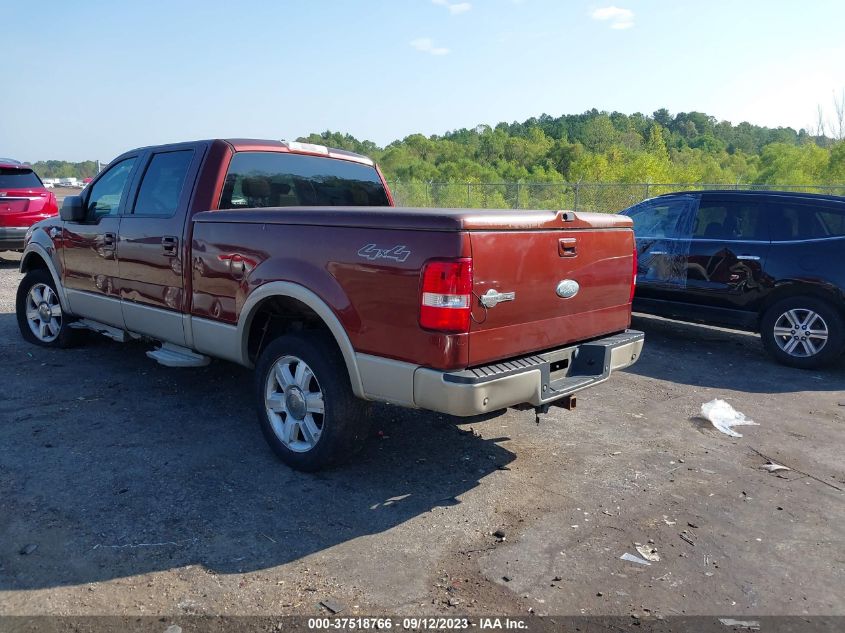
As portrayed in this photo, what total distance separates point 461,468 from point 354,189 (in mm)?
2565

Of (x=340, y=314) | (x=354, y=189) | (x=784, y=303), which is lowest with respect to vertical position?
(x=784, y=303)

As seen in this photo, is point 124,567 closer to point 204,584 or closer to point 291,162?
point 204,584

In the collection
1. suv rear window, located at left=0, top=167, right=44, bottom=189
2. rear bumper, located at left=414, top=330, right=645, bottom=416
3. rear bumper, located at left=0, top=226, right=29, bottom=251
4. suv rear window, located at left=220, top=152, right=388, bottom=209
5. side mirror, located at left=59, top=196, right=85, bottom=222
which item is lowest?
rear bumper, located at left=414, top=330, right=645, bottom=416

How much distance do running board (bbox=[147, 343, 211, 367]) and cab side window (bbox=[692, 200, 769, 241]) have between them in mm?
5739

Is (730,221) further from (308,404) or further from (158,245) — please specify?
(158,245)

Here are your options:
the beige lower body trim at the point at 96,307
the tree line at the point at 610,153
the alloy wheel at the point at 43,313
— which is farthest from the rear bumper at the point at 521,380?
the tree line at the point at 610,153

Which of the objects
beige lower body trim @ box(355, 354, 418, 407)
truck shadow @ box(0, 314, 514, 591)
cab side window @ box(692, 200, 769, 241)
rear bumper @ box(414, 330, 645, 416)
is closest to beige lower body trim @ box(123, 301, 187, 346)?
truck shadow @ box(0, 314, 514, 591)

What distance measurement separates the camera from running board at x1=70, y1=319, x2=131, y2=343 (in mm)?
5641

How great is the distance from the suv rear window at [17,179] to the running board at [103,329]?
7431 mm

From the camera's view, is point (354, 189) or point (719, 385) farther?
point (719, 385)

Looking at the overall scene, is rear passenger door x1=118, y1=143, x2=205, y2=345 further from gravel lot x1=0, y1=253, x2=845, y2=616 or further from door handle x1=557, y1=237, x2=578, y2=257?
door handle x1=557, y1=237, x2=578, y2=257

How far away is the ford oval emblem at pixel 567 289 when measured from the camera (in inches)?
151

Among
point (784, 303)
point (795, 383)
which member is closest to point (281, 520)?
point (795, 383)

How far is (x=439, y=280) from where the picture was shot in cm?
323
